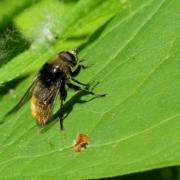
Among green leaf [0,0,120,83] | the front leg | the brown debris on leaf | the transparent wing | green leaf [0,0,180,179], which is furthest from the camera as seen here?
the front leg

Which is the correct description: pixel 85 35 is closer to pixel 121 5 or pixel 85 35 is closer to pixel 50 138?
pixel 121 5

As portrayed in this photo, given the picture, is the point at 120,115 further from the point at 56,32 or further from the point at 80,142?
the point at 56,32

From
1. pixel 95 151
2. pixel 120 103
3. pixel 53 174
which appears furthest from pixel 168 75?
pixel 53 174

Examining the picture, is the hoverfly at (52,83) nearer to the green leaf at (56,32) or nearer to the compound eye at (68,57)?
the compound eye at (68,57)

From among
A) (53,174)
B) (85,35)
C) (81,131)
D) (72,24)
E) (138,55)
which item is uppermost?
(85,35)

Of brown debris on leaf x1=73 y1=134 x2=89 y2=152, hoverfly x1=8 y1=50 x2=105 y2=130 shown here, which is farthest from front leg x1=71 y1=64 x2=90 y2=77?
brown debris on leaf x1=73 y1=134 x2=89 y2=152

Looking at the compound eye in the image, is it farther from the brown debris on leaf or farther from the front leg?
the brown debris on leaf
